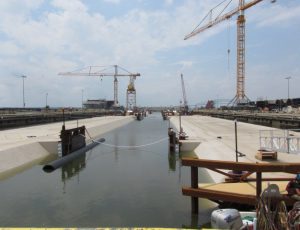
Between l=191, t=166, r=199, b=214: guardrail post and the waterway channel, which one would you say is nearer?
l=191, t=166, r=199, b=214: guardrail post

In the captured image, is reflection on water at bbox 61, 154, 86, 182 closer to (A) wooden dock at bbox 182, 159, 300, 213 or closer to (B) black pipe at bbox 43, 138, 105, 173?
(B) black pipe at bbox 43, 138, 105, 173

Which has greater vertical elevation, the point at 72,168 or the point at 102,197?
the point at 102,197

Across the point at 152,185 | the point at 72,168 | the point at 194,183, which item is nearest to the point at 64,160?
the point at 72,168

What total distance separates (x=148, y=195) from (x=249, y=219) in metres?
11.7

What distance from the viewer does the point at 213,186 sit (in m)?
16.2

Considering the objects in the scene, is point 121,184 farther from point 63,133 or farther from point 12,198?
point 63,133

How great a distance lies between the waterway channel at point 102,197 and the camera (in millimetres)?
17125

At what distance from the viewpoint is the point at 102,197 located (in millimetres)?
21594

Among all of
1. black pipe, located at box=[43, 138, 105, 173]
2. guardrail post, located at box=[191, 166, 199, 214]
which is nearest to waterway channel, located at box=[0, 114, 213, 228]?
guardrail post, located at box=[191, 166, 199, 214]

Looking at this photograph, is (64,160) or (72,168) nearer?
(72,168)

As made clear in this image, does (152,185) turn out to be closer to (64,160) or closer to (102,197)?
(102,197)

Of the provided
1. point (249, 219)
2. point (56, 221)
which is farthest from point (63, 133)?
point (249, 219)

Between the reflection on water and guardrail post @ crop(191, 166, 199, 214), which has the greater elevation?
guardrail post @ crop(191, 166, 199, 214)

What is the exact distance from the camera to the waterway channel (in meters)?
17.1
